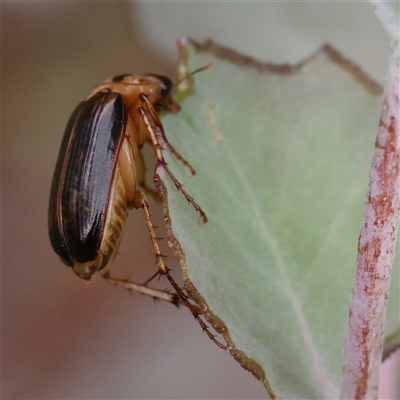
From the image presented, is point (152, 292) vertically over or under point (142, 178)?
under

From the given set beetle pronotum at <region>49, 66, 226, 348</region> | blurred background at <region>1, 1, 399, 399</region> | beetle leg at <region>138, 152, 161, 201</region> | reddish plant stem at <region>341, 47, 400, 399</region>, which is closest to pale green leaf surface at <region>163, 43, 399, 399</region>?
reddish plant stem at <region>341, 47, 400, 399</region>

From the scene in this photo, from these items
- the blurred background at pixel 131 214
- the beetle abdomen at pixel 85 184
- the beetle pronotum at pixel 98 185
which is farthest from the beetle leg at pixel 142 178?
the blurred background at pixel 131 214

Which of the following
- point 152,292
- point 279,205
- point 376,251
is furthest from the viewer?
point 152,292

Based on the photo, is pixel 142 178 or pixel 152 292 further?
pixel 142 178

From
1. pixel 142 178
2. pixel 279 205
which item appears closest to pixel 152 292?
pixel 142 178

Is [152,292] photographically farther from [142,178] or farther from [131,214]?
[131,214]

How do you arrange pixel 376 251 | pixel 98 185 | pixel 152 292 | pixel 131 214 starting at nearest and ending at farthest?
pixel 376 251 < pixel 98 185 < pixel 152 292 < pixel 131 214
